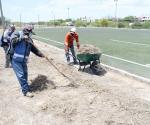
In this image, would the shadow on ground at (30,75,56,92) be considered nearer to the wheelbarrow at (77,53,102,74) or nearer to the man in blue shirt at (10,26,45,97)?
the man in blue shirt at (10,26,45,97)

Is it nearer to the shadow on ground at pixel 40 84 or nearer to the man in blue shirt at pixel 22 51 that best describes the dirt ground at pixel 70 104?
the shadow on ground at pixel 40 84

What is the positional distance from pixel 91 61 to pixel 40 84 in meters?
3.65

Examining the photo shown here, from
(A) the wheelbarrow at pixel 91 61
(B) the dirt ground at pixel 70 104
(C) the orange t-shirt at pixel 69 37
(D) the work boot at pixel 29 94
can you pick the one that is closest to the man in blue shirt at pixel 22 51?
(D) the work boot at pixel 29 94

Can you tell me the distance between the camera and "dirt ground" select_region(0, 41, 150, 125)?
22.4 ft

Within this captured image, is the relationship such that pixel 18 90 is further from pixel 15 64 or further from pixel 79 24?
pixel 79 24

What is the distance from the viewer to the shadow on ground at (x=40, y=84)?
9.08 meters

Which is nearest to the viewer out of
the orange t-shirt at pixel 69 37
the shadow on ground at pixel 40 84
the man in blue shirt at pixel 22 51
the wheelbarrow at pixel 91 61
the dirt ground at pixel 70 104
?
the dirt ground at pixel 70 104

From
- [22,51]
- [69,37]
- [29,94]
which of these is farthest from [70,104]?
[69,37]

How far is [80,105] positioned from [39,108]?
101 cm

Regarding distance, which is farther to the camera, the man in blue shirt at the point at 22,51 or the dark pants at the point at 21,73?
the dark pants at the point at 21,73

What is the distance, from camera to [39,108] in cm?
756

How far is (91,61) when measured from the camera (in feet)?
41.0

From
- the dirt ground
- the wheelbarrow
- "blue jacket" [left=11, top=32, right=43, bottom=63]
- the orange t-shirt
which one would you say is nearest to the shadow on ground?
the dirt ground

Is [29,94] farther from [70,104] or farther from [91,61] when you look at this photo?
[91,61]
